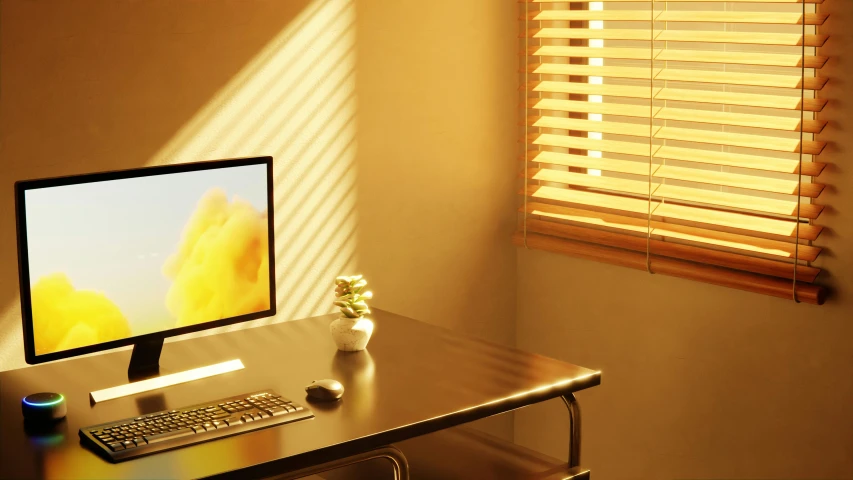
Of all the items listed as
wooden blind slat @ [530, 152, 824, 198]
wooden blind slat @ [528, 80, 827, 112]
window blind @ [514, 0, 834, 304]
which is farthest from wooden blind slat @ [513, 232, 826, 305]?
wooden blind slat @ [528, 80, 827, 112]

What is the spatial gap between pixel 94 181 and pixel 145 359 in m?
0.40

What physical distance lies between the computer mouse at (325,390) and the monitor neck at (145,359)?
367 millimetres

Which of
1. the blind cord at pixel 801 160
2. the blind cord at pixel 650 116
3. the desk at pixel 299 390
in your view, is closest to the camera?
the desk at pixel 299 390

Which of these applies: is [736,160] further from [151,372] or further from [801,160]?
[151,372]

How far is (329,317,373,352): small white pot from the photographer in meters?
2.29

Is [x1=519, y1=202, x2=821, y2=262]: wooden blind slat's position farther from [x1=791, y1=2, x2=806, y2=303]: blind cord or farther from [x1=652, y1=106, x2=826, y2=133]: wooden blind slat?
[x1=652, y1=106, x2=826, y2=133]: wooden blind slat

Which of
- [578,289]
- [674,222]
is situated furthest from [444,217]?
[674,222]

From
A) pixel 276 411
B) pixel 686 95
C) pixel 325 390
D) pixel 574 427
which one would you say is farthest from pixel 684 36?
pixel 276 411

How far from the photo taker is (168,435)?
178 cm

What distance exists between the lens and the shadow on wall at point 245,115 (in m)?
2.32

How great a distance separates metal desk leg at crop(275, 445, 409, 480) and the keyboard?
4.2 inches

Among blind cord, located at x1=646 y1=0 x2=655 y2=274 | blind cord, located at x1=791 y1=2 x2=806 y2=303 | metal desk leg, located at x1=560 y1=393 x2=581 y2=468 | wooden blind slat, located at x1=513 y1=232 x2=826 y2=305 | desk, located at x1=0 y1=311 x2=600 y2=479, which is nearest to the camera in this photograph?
desk, located at x1=0 y1=311 x2=600 y2=479

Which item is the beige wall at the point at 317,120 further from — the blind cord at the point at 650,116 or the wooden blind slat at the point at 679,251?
the blind cord at the point at 650,116

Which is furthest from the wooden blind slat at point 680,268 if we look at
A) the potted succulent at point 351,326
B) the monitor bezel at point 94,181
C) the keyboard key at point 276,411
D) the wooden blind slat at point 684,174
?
the keyboard key at point 276,411
